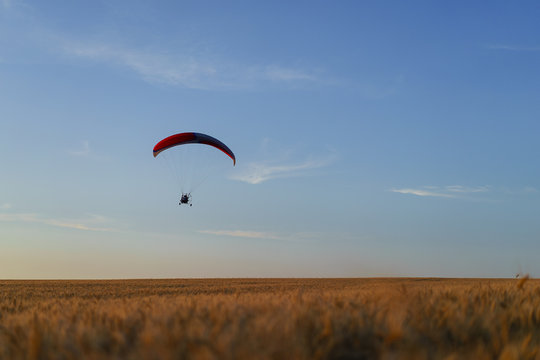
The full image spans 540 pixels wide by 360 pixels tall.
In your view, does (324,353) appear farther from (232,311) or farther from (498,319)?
(498,319)

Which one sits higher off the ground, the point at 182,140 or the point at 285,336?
the point at 182,140

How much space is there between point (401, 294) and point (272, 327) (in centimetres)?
290

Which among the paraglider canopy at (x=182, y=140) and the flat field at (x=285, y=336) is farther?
the paraglider canopy at (x=182, y=140)

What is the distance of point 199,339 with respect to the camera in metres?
3.52

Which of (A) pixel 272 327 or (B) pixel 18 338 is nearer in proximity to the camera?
(A) pixel 272 327

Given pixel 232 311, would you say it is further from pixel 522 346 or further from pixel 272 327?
pixel 522 346

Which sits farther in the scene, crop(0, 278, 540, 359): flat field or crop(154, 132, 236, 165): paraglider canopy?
crop(154, 132, 236, 165): paraglider canopy

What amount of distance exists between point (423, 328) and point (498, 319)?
128 centimetres

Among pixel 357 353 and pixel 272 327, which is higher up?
pixel 272 327

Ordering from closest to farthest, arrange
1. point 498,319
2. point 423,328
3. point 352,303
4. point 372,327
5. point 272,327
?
point 272,327, point 372,327, point 423,328, point 498,319, point 352,303

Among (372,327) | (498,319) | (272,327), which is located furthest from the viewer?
(498,319)

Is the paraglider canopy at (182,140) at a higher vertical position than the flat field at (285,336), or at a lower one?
higher

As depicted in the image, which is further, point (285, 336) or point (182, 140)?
point (182, 140)

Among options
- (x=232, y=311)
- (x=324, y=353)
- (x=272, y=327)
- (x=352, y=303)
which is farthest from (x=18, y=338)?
(x=352, y=303)
